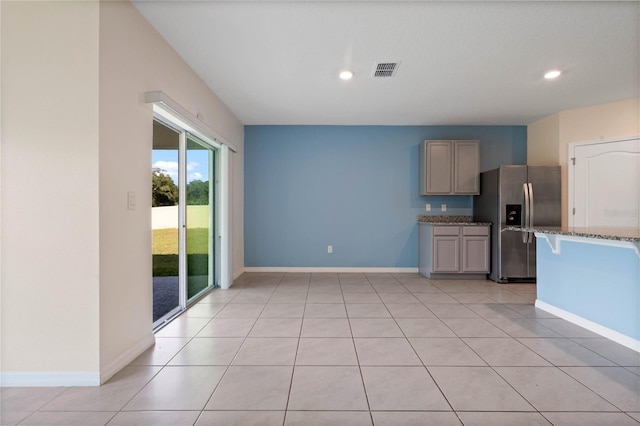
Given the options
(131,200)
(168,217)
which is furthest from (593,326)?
(168,217)

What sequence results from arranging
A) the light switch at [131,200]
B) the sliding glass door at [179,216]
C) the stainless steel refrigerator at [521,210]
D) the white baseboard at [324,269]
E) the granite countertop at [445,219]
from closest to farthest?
the light switch at [131,200] → the sliding glass door at [179,216] → the stainless steel refrigerator at [521,210] → the granite countertop at [445,219] → the white baseboard at [324,269]

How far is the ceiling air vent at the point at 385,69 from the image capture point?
3012 mm

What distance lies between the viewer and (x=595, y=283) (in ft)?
8.77

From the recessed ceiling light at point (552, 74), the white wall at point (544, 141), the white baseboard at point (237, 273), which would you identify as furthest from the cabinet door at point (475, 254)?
A: the white baseboard at point (237, 273)

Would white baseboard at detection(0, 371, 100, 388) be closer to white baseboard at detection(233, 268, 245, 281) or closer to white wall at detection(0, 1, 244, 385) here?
white wall at detection(0, 1, 244, 385)

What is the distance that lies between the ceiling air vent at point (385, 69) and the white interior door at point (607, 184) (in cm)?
338

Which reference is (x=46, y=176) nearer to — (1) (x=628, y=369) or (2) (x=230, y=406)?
(2) (x=230, y=406)

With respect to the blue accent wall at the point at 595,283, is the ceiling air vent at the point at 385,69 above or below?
above

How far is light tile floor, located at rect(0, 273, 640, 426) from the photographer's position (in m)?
1.59

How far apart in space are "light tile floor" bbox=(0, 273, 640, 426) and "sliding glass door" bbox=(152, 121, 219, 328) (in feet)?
1.45

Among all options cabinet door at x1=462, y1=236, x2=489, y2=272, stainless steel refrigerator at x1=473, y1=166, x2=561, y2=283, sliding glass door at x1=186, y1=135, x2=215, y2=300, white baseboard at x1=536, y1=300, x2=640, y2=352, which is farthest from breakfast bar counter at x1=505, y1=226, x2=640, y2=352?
sliding glass door at x1=186, y1=135, x2=215, y2=300

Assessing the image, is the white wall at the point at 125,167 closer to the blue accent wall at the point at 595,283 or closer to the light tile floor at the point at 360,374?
the light tile floor at the point at 360,374

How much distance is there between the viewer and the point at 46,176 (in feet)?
6.03

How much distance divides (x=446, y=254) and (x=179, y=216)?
396cm
